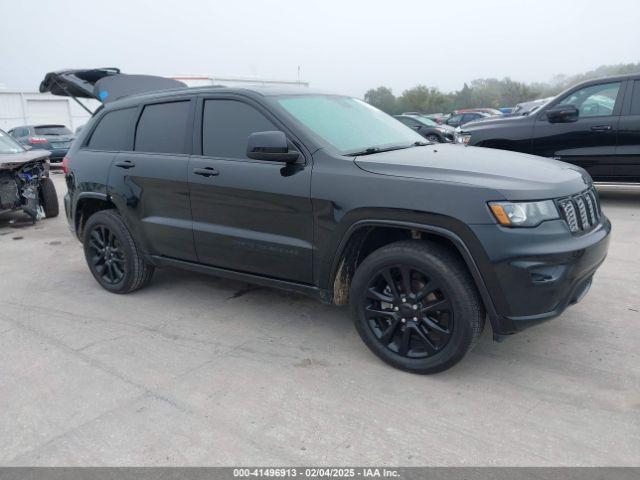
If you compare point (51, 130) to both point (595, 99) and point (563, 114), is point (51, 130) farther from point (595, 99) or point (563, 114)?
point (595, 99)

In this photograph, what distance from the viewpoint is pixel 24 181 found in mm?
7824

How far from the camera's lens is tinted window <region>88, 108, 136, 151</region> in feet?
15.0

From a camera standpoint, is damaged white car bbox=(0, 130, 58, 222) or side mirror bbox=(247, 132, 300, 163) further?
damaged white car bbox=(0, 130, 58, 222)

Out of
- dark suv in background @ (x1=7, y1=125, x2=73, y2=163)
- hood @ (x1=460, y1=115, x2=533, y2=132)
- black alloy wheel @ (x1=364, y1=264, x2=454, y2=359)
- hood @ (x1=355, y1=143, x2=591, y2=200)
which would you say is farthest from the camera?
dark suv in background @ (x1=7, y1=125, x2=73, y2=163)

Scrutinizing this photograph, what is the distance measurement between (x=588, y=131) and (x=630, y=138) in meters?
0.53

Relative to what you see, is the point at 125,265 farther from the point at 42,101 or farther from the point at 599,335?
the point at 42,101

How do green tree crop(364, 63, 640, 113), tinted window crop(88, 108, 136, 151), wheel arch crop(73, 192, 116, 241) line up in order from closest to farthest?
tinted window crop(88, 108, 136, 151), wheel arch crop(73, 192, 116, 241), green tree crop(364, 63, 640, 113)

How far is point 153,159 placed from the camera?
4250mm

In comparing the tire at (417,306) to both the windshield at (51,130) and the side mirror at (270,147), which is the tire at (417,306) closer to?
the side mirror at (270,147)

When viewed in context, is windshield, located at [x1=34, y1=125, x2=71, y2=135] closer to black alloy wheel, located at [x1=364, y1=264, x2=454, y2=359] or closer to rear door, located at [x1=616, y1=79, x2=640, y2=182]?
rear door, located at [x1=616, y1=79, x2=640, y2=182]

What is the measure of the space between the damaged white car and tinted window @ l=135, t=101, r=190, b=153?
4.14 metres

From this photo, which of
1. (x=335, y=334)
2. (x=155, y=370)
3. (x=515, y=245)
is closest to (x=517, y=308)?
(x=515, y=245)

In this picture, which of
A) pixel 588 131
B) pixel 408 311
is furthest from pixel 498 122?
pixel 408 311

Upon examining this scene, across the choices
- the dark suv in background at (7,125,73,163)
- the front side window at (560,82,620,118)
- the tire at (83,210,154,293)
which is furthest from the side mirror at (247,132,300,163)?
the dark suv in background at (7,125,73,163)
